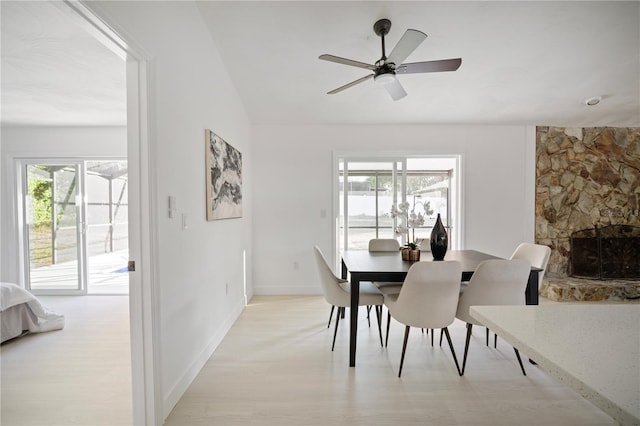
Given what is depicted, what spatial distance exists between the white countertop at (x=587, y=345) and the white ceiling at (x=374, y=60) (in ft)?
8.02

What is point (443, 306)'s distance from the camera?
2.04m

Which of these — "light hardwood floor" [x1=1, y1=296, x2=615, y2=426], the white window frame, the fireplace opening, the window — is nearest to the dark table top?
"light hardwood floor" [x1=1, y1=296, x2=615, y2=426]

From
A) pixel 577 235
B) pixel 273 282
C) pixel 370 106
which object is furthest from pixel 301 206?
pixel 577 235

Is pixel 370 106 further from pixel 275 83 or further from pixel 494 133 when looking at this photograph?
pixel 494 133

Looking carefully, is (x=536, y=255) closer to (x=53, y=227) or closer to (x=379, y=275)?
(x=379, y=275)

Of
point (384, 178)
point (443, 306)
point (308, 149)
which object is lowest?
point (443, 306)

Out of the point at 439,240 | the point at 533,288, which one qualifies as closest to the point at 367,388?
the point at 439,240

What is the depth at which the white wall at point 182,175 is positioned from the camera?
5.33ft

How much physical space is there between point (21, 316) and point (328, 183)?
3.54m

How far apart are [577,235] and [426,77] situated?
10.5 feet

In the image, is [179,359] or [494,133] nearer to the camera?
[179,359]

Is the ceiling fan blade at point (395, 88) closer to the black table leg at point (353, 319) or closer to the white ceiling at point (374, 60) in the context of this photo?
the white ceiling at point (374, 60)

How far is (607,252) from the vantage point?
4004mm

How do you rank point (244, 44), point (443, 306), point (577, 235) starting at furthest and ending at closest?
point (577, 235) < point (244, 44) < point (443, 306)
